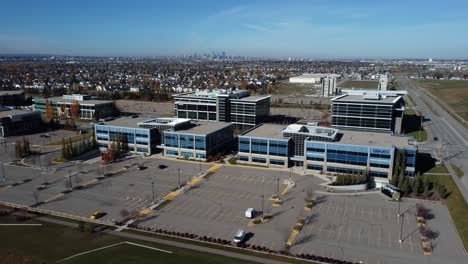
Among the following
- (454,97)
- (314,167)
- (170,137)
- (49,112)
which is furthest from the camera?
(454,97)

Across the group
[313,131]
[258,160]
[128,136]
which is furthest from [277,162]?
[128,136]

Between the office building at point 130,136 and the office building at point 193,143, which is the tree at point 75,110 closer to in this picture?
the office building at point 130,136

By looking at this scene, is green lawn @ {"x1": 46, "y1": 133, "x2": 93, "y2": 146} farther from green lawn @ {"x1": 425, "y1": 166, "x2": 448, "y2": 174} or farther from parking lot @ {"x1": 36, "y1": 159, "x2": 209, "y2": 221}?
green lawn @ {"x1": 425, "y1": 166, "x2": 448, "y2": 174}

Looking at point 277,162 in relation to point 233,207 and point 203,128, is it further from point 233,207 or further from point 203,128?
A: point 233,207

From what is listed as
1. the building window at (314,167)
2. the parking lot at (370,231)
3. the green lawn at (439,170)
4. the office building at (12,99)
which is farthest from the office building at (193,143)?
the office building at (12,99)

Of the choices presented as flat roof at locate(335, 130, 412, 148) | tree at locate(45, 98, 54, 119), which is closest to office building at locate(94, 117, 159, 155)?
flat roof at locate(335, 130, 412, 148)

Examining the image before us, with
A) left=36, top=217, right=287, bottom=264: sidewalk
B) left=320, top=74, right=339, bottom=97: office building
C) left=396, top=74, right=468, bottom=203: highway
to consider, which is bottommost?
left=36, top=217, right=287, bottom=264: sidewalk

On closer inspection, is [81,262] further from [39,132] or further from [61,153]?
[39,132]
